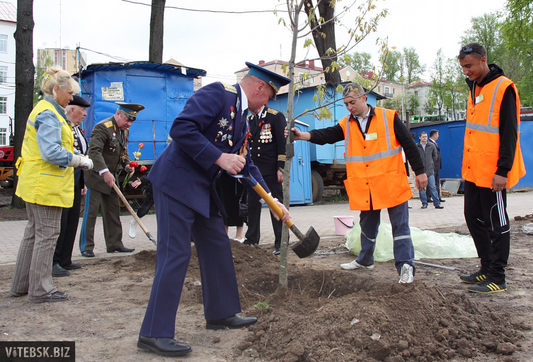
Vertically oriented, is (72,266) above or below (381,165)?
below

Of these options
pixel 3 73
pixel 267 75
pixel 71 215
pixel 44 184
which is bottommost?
pixel 71 215

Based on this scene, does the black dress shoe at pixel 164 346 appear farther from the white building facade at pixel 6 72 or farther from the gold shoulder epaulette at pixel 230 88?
the white building facade at pixel 6 72

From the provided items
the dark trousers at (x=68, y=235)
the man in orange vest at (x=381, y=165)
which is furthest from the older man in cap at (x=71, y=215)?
the man in orange vest at (x=381, y=165)

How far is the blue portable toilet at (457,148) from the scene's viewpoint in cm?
1656

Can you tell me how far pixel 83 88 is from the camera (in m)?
12.1

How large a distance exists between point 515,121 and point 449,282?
154 centimetres

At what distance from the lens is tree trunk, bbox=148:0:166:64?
493 inches

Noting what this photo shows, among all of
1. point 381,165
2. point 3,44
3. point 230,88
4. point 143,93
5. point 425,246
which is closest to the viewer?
point 230,88

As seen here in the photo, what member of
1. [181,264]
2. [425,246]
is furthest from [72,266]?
[425,246]

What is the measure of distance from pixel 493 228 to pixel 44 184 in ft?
12.4

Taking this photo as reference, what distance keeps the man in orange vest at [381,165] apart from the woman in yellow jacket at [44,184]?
201 cm

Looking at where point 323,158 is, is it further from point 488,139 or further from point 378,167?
point 488,139

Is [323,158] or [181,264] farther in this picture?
[323,158]

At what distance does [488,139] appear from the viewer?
3.75 m
